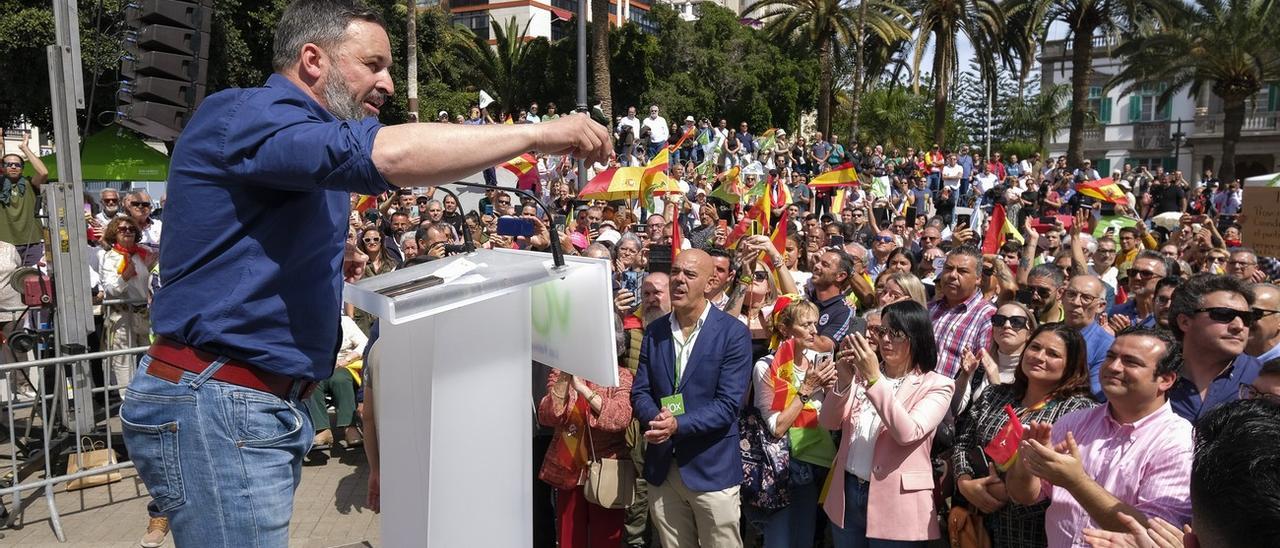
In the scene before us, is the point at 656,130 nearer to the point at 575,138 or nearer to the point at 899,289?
the point at 899,289

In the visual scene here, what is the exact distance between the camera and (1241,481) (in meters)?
1.46

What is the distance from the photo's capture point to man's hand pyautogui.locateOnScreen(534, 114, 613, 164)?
5.96ft

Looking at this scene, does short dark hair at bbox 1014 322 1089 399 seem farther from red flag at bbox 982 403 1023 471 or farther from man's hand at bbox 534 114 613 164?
man's hand at bbox 534 114 613 164

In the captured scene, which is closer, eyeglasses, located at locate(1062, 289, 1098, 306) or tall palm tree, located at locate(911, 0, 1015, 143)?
eyeglasses, located at locate(1062, 289, 1098, 306)

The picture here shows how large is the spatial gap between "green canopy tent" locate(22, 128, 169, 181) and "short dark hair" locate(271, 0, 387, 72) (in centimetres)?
1158

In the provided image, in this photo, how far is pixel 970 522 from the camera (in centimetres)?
431

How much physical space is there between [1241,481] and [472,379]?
1344mm

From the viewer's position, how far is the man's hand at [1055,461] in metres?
3.04

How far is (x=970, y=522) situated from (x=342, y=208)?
3291 mm

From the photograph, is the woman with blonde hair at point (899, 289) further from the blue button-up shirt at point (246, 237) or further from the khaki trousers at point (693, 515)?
the blue button-up shirt at point (246, 237)

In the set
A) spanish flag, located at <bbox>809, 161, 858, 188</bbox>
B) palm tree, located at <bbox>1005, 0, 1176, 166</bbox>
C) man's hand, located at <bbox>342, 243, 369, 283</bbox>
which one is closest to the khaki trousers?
man's hand, located at <bbox>342, 243, 369, 283</bbox>

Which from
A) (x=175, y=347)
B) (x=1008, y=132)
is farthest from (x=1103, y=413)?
(x=1008, y=132)

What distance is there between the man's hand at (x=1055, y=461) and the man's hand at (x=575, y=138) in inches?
75.9

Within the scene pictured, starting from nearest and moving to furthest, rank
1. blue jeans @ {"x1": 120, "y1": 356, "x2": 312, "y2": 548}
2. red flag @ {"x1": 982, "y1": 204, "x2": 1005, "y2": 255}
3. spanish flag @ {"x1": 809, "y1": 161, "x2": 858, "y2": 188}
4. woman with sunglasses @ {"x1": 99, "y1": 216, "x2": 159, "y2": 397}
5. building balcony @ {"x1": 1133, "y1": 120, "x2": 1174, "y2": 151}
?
1. blue jeans @ {"x1": 120, "y1": 356, "x2": 312, "y2": 548}
2. woman with sunglasses @ {"x1": 99, "y1": 216, "x2": 159, "y2": 397}
3. red flag @ {"x1": 982, "y1": 204, "x2": 1005, "y2": 255}
4. spanish flag @ {"x1": 809, "y1": 161, "x2": 858, "y2": 188}
5. building balcony @ {"x1": 1133, "y1": 120, "x2": 1174, "y2": 151}
